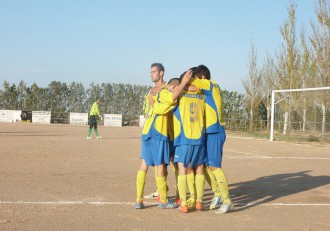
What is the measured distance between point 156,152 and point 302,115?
27.0m

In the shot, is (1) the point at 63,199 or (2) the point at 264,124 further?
(2) the point at 264,124

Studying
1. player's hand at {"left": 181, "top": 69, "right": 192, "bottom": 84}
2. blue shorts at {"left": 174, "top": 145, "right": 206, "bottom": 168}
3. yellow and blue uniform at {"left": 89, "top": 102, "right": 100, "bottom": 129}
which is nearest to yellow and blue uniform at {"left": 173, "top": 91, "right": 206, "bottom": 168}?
blue shorts at {"left": 174, "top": 145, "right": 206, "bottom": 168}

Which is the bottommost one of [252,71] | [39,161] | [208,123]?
[39,161]

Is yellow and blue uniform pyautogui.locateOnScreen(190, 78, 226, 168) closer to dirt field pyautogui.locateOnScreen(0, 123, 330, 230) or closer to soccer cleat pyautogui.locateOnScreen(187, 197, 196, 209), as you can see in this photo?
soccer cleat pyautogui.locateOnScreen(187, 197, 196, 209)

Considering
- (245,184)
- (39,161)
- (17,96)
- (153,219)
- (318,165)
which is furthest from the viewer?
(17,96)

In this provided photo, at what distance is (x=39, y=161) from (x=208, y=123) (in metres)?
6.46

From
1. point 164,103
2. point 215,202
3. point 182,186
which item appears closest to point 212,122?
point 164,103

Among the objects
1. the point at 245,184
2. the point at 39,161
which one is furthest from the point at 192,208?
the point at 39,161

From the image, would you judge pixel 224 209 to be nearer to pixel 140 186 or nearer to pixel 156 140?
pixel 140 186

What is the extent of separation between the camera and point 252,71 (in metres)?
49.9

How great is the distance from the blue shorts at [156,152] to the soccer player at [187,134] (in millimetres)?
128

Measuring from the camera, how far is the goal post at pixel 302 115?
2745 cm

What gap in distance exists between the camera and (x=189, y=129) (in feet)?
18.7

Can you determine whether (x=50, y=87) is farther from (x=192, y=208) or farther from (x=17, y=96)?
(x=192, y=208)
